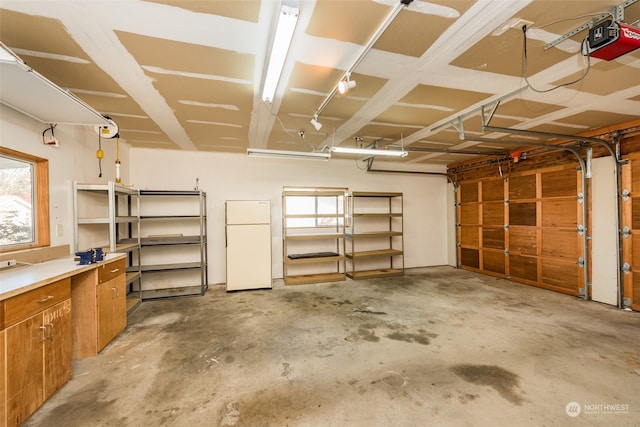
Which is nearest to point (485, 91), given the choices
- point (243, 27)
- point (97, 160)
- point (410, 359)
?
point (243, 27)

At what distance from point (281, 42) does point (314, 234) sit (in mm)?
4107

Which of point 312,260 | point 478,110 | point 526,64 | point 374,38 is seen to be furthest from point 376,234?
point 374,38

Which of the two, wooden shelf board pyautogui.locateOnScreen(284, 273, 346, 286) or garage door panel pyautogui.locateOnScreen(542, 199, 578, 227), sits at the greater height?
garage door panel pyautogui.locateOnScreen(542, 199, 578, 227)

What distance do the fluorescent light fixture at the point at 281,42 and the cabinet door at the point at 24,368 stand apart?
237 centimetres

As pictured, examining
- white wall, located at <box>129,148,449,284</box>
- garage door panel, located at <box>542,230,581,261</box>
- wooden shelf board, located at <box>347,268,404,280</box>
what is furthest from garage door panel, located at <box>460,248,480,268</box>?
wooden shelf board, located at <box>347,268,404,280</box>

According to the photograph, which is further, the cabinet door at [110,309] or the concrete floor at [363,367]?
the cabinet door at [110,309]

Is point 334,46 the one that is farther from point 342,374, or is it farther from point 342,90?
point 342,374

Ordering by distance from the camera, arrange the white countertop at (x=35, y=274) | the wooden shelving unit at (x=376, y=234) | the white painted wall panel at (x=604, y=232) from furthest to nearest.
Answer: the wooden shelving unit at (x=376, y=234), the white painted wall panel at (x=604, y=232), the white countertop at (x=35, y=274)

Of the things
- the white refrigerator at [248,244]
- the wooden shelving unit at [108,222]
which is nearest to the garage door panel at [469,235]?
the white refrigerator at [248,244]

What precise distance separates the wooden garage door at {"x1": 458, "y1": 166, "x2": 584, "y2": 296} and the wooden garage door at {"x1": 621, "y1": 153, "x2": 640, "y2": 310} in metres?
0.47

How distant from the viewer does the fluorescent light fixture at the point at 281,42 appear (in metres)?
1.36

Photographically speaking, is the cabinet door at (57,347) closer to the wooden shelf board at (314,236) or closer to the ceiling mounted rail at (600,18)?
the wooden shelf board at (314,236)

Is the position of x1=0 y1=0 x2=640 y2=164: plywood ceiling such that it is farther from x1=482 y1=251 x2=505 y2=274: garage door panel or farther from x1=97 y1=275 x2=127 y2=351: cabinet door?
x1=482 y1=251 x2=505 y2=274: garage door panel
